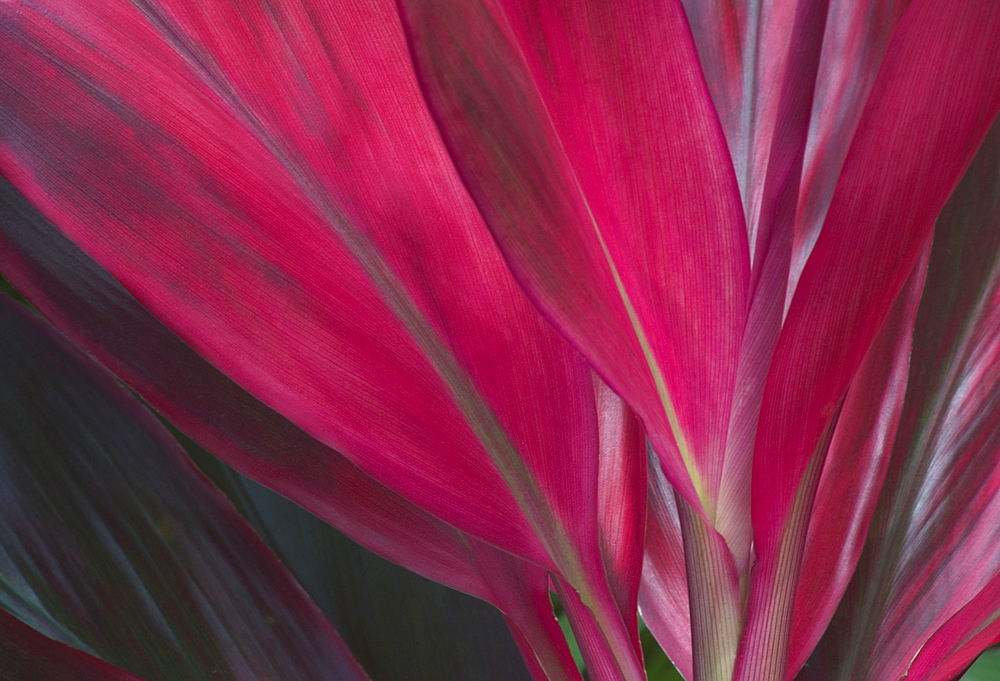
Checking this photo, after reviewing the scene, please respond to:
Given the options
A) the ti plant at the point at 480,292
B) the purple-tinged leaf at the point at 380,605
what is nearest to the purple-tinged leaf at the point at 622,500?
the ti plant at the point at 480,292

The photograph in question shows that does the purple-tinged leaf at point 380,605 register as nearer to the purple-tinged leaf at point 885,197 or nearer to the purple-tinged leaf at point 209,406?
the purple-tinged leaf at point 209,406

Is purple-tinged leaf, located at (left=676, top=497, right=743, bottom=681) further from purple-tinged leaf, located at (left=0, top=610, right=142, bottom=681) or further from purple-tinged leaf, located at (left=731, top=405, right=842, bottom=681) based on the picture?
purple-tinged leaf, located at (left=0, top=610, right=142, bottom=681)

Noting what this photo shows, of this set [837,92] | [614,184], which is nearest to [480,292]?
[614,184]

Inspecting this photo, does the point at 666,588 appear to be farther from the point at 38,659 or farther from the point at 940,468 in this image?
the point at 38,659

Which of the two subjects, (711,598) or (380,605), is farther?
(380,605)

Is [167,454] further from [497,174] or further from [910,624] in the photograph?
[910,624]

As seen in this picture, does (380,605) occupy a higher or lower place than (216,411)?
lower

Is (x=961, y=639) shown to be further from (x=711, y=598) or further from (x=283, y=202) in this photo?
(x=283, y=202)
